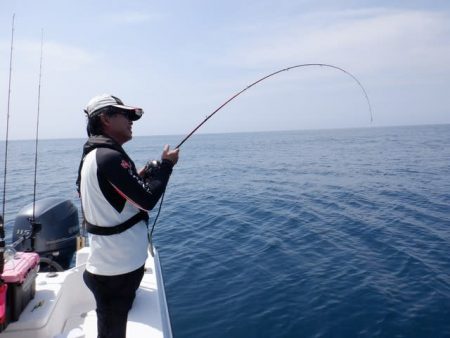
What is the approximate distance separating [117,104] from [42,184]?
21.8 meters

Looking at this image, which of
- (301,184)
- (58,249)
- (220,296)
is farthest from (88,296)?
(301,184)

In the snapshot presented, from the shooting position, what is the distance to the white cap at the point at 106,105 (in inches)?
98.2

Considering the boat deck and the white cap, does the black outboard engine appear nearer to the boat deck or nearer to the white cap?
the boat deck

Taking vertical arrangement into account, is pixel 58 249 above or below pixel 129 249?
below

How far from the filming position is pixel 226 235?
10289 mm

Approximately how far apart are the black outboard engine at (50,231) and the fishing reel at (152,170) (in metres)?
3.64

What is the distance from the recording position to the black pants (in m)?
2.52

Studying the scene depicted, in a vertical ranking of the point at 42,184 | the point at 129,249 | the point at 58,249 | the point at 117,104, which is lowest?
the point at 42,184

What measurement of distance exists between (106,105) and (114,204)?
728 mm

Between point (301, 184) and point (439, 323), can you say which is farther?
point (301, 184)

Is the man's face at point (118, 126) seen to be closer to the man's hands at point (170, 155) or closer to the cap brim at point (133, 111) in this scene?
the cap brim at point (133, 111)

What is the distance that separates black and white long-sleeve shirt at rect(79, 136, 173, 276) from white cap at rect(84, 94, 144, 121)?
216 mm

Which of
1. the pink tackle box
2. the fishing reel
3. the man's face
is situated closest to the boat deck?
the pink tackle box

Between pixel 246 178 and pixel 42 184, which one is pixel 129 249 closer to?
pixel 246 178
